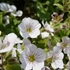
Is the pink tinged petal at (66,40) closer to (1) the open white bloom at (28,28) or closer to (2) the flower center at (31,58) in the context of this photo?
(1) the open white bloom at (28,28)

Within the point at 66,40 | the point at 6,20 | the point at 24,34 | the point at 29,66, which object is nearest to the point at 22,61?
the point at 29,66

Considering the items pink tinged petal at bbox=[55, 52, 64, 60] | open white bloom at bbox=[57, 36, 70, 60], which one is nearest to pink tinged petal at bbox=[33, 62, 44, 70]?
pink tinged petal at bbox=[55, 52, 64, 60]

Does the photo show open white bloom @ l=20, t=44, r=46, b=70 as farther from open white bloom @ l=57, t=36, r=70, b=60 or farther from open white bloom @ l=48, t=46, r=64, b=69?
open white bloom @ l=57, t=36, r=70, b=60

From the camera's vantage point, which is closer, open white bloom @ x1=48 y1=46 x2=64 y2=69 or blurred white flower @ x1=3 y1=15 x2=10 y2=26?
open white bloom @ x1=48 y1=46 x2=64 y2=69

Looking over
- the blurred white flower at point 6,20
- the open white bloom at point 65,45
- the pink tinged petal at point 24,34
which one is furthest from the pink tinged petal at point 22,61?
the blurred white flower at point 6,20

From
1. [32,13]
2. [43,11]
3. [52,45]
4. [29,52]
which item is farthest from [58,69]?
[32,13]

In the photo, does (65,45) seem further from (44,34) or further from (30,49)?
(30,49)
